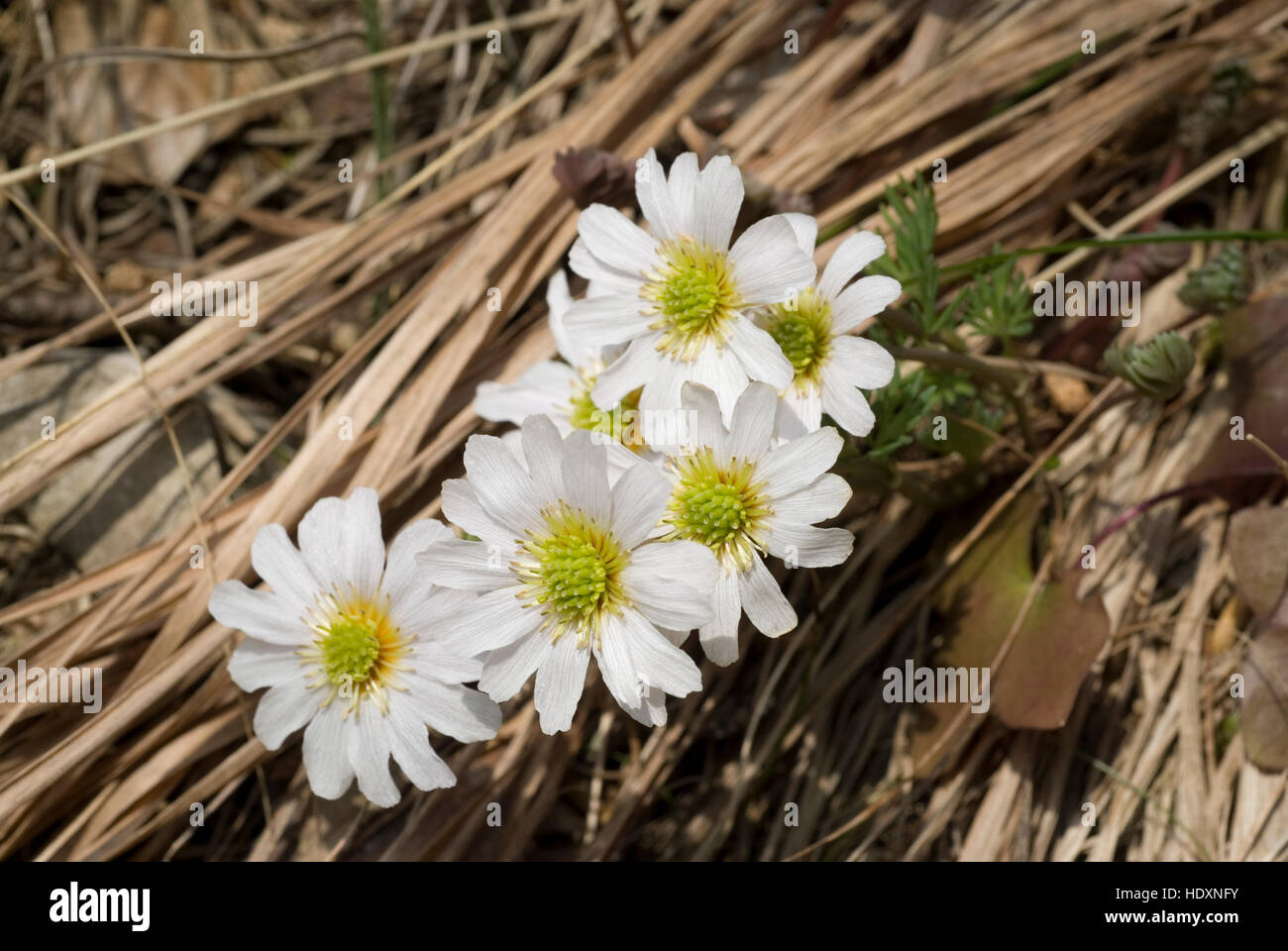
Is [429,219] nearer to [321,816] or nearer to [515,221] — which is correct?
[515,221]

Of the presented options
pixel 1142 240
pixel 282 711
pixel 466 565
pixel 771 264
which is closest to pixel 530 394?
pixel 466 565

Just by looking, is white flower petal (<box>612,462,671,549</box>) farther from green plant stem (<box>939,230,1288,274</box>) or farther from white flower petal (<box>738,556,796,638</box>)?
green plant stem (<box>939,230,1288,274</box>)

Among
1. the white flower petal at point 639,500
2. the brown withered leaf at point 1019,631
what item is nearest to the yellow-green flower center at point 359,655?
the white flower petal at point 639,500

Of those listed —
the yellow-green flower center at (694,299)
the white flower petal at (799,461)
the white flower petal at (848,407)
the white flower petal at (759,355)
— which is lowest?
the white flower petal at (799,461)

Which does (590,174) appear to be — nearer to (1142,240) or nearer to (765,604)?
(765,604)

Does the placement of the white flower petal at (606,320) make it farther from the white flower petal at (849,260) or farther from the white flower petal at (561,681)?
the white flower petal at (561,681)

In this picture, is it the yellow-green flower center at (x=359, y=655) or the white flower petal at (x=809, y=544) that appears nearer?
the white flower petal at (x=809, y=544)
